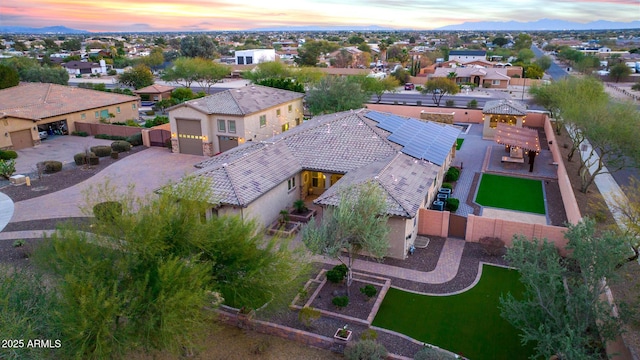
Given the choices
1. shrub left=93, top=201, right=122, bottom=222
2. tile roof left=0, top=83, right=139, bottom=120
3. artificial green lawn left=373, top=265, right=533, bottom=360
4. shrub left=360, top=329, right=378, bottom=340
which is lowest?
artificial green lawn left=373, top=265, right=533, bottom=360

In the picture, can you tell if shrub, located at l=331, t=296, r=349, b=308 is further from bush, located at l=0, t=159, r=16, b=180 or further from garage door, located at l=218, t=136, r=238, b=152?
bush, located at l=0, t=159, r=16, b=180

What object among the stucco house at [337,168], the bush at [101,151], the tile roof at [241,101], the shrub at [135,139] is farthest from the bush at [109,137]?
the stucco house at [337,168]

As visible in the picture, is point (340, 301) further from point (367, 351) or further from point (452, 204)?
point (452, 204)

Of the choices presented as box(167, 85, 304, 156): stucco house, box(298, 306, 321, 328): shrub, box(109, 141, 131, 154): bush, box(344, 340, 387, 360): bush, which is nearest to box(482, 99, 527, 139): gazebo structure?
box(167, 85, 304, 156): stucco house

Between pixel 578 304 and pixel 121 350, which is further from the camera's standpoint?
pixel 578 304

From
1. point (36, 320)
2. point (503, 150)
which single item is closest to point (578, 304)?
point (36, 320)

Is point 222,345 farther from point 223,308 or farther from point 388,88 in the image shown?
point 388,88
